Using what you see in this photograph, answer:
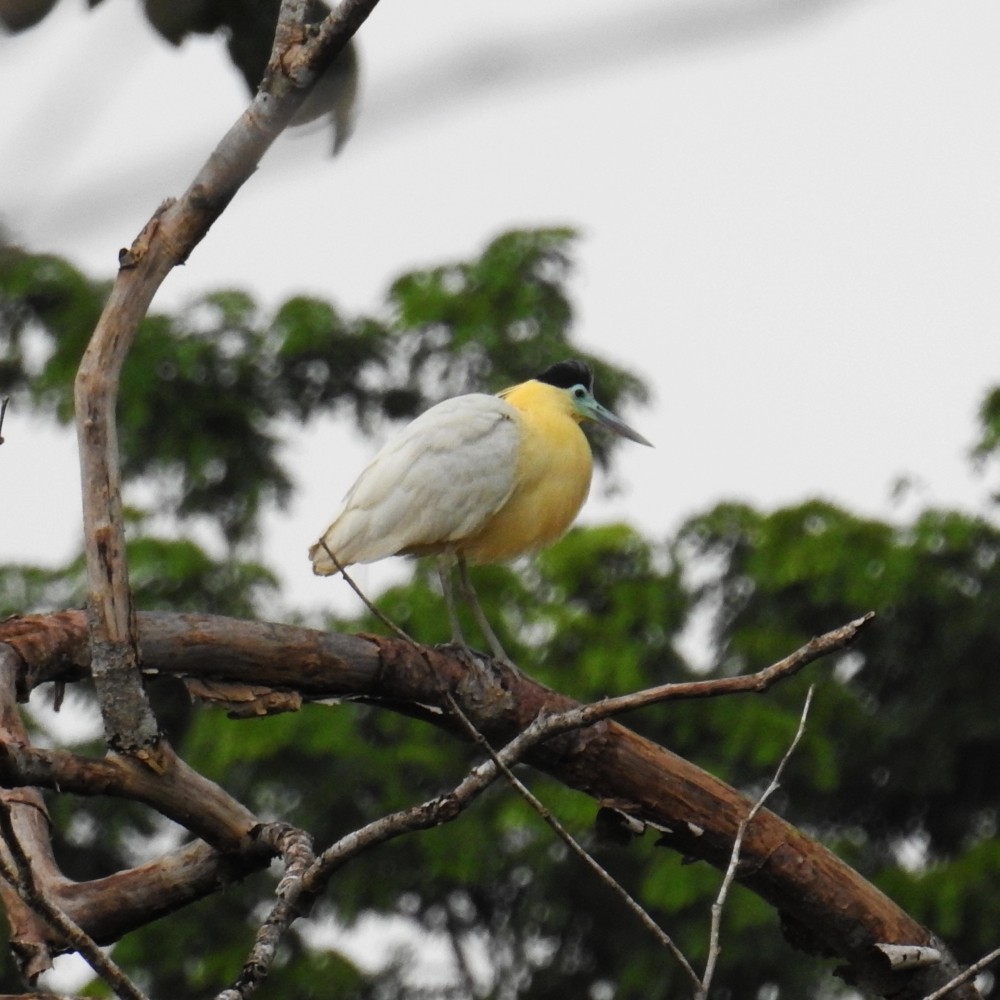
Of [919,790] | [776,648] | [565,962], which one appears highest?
[776,648]

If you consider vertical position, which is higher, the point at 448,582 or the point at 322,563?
the point at 322,563

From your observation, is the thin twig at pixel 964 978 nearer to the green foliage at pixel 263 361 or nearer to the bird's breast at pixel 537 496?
the bird's breast at pixel 537 496

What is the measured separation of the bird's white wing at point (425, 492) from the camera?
216 inches

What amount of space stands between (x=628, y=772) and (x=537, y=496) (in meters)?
1.74

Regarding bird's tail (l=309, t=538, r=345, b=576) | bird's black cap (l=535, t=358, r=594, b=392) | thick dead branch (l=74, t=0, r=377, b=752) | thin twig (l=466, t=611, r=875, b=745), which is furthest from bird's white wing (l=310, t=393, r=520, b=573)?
thin twig (l=466, t=611, r=875, b=745)

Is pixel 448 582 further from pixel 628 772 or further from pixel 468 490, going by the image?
pixel 628 772

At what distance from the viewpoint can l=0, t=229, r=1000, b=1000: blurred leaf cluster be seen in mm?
8859

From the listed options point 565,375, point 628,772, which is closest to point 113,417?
point 628,772

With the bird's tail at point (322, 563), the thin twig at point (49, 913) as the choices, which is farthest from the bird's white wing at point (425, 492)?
the thin twig at point (49, 913)

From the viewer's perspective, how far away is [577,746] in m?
4.12

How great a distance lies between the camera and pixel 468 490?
5.54 meters

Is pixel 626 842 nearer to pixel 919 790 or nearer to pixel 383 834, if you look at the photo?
pixel 383 834

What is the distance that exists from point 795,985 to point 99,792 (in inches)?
231

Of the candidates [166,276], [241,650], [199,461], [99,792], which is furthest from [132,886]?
[199,461]
